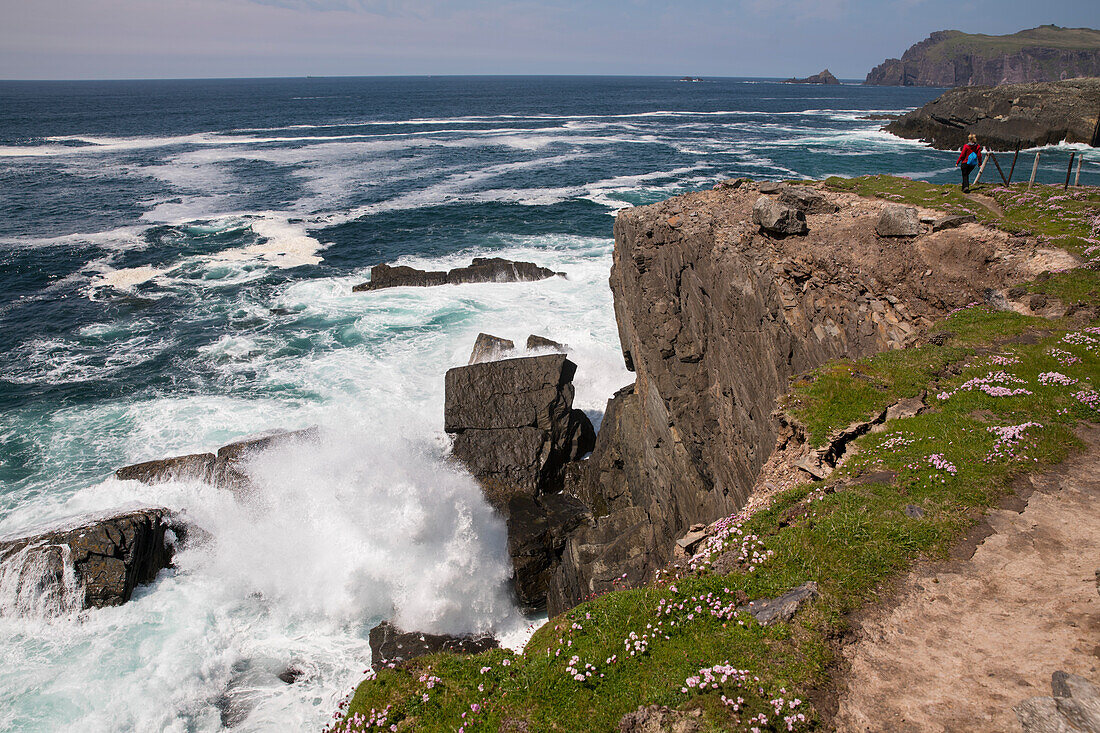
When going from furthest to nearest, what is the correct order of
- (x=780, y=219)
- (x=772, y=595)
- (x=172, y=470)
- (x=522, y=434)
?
(x=522, y=434)
(x=172, y=470)
(x=780, y=219)
(x=772, y=595)

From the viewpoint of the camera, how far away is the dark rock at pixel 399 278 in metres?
40.1

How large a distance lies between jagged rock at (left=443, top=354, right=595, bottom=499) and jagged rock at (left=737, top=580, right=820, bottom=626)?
14.4 meters

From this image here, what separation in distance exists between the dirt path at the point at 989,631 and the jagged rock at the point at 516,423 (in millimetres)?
15364

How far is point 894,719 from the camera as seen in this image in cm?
629

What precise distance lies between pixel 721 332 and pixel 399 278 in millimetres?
27758

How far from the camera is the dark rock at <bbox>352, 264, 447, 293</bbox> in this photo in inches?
1578

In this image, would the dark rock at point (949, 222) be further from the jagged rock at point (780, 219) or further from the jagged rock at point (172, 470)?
the jagged rock at point (172, 470)

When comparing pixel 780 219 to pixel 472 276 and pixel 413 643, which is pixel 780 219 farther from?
Answer: pixel 472 276

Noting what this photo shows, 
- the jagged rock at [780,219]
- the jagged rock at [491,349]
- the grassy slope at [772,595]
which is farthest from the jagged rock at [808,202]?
the jagged rock at [491,349]

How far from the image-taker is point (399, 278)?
4050 centimetres

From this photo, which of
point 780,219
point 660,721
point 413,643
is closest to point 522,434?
point 413,643

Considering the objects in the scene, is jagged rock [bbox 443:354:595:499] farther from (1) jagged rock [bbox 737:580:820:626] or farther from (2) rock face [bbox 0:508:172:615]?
(1) jagged rock [bbox 737:580:820:626]

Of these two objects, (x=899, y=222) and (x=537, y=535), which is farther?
(x=537, y=535)

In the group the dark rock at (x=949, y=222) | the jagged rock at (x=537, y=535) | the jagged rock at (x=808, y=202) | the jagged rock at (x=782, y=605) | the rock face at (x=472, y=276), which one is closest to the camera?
the jagged rock at (x=782, y=605)
